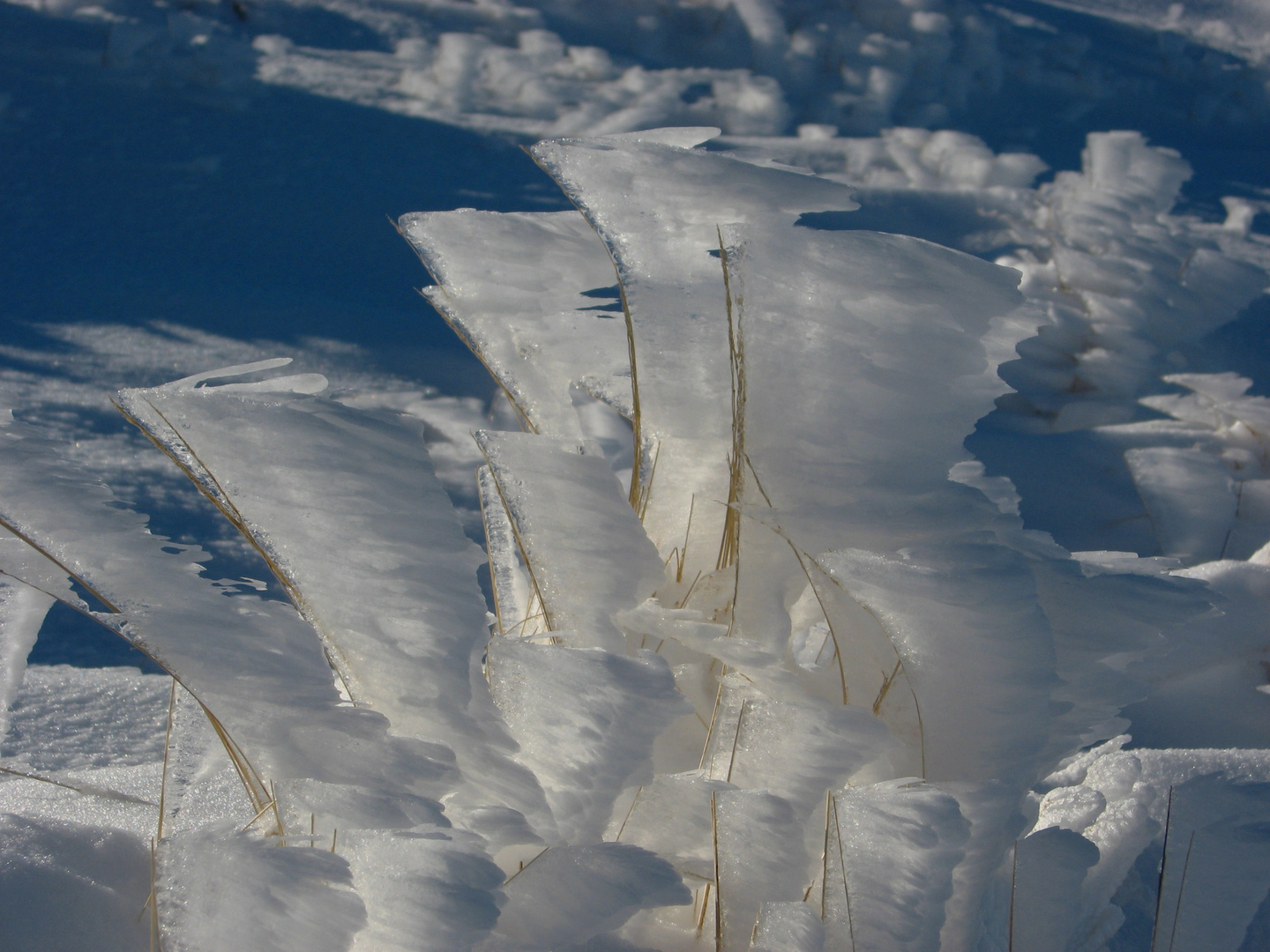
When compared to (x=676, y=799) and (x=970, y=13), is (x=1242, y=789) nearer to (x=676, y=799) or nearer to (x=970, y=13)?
(x=676, y=799)

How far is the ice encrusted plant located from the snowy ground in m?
0.15

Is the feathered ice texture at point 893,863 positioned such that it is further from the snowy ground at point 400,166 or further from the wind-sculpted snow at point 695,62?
the wind-sculpted snow at point 695,62

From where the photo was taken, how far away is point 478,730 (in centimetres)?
43

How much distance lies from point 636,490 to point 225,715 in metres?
0.27

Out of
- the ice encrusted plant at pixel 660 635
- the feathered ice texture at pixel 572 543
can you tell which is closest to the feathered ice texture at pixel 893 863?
the ice encrusted plant at pixel 660 635

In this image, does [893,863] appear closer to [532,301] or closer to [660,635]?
[660,635]

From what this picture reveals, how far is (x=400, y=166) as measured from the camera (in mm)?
1566

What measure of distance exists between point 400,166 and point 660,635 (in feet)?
4.41

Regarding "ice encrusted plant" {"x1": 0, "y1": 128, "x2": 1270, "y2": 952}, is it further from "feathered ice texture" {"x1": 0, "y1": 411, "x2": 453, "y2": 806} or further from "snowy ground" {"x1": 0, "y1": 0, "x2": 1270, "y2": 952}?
"snowy ground" {"x1": 0, "y1": 0, "x2": 1270, "y2": 952}

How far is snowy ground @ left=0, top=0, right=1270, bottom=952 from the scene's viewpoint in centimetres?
96

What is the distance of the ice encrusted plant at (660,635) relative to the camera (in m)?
0.40

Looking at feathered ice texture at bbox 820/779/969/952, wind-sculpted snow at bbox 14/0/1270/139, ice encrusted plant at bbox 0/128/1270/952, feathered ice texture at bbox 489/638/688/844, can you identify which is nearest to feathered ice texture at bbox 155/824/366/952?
ice encrusted plant at bbox 0/128/1270/952

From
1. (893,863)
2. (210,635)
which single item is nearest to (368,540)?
(210,635)

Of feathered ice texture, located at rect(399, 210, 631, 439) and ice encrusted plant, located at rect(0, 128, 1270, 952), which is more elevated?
feathered ice texture, located at rect(399, 210, 631, 439)
